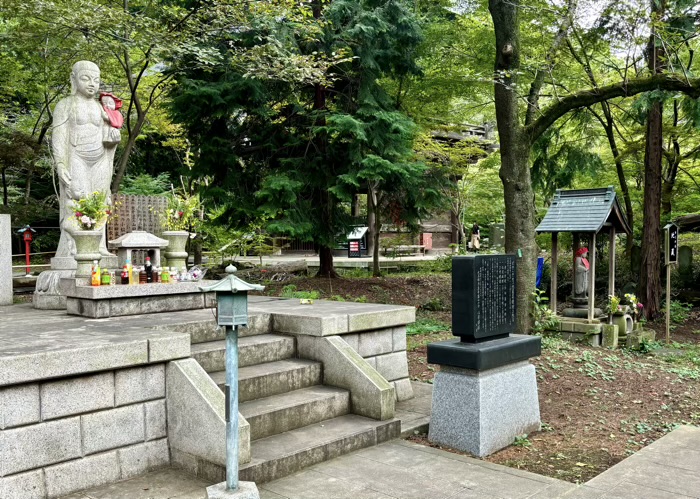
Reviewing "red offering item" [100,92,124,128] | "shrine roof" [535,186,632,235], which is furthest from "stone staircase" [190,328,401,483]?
"shrine roof" [535,186,632,235]

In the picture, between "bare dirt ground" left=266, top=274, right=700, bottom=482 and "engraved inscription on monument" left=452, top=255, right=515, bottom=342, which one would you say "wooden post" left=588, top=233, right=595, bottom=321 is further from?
"engraved inscription on monument" left=452, top=255, right=515, bottom=342

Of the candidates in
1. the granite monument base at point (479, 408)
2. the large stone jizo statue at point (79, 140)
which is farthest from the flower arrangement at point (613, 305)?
the large stone jizo statue at point (79, 140)

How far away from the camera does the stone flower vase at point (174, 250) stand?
8289 mm

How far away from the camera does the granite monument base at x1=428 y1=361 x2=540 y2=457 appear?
5469mm

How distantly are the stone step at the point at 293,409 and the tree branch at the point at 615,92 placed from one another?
664 cm

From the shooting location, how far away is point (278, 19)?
13.0 m

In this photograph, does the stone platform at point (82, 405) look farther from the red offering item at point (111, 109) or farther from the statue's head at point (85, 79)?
the statue's head at point (85, 79)

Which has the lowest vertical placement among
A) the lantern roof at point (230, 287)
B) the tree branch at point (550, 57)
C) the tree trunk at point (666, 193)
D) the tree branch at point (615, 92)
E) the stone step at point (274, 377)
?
the stone step at point (274, 377)

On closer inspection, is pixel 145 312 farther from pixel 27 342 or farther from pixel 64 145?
pixel 64 145

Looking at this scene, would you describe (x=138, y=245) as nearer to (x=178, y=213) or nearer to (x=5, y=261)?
(x=178, y=213)

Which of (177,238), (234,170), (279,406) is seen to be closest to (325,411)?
(279,406)

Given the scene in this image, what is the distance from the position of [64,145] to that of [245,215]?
7.15 metres

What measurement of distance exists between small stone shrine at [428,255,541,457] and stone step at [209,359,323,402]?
4.32 feet

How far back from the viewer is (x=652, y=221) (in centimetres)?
1505
